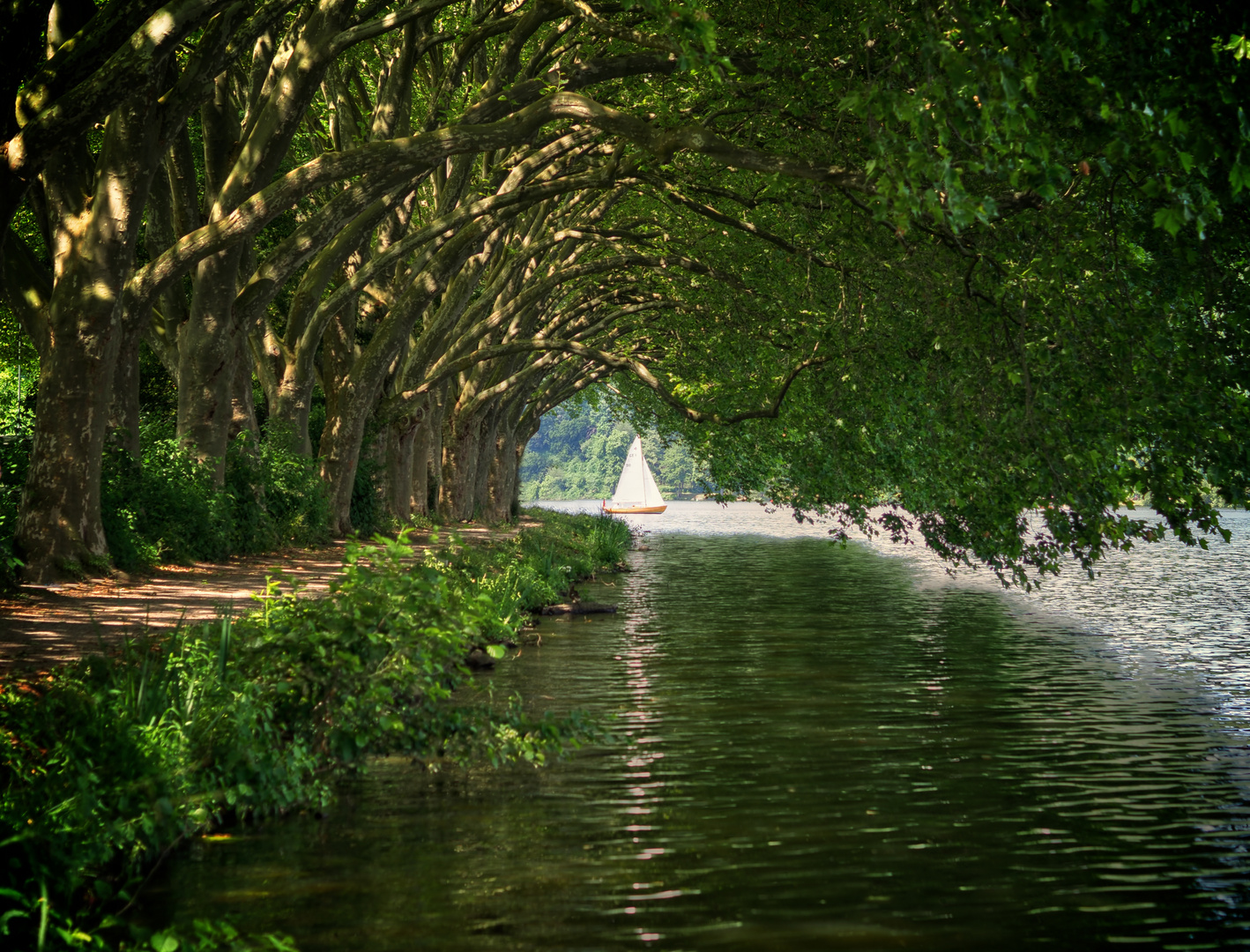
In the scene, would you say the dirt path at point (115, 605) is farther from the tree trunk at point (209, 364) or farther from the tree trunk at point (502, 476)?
the tree trunk at point (502, 476)

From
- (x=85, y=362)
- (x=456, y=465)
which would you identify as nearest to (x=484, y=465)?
(x=456, y=465)

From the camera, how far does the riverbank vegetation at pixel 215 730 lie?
6266 millimetres

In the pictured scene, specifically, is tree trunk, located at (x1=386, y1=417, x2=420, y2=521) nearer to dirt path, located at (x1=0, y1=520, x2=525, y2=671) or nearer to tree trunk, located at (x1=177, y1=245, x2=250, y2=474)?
tree trunk, located at (x1=177, y1=245, x2=250, y2=474)

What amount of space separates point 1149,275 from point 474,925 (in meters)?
9.01

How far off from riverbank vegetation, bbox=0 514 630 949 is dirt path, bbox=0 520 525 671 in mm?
636

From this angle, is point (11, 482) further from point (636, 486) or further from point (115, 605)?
point (636, 486)

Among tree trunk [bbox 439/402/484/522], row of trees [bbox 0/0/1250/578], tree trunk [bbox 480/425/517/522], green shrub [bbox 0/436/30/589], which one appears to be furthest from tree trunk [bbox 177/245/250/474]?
tree trunk [bbox 480/425/517/522]

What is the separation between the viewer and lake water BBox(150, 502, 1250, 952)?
648 centimetres

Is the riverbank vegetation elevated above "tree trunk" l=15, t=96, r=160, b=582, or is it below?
below

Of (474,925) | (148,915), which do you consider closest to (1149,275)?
(474,925)

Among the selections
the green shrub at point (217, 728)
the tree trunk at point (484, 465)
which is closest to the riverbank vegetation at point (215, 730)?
the green shrub at point (217, 728)

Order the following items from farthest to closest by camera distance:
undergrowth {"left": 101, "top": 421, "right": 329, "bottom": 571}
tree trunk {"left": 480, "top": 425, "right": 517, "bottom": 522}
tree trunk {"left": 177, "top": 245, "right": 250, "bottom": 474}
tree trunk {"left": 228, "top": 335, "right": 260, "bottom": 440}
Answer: tree trunk {"left": 480, "top": 425, "right": 517, "bottom": 522}, tree trunk {"left": 228, "top": 335, "right": 260, "bottom": 440}, tree trunk {"left": 177, "top": 245, "right": 250, "bottom": 474}, undergrowth {"left": 101, "top": 421, "right": 329, "bottom": 571}

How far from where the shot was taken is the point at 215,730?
25.9 ft

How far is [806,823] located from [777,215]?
14.6 metres
